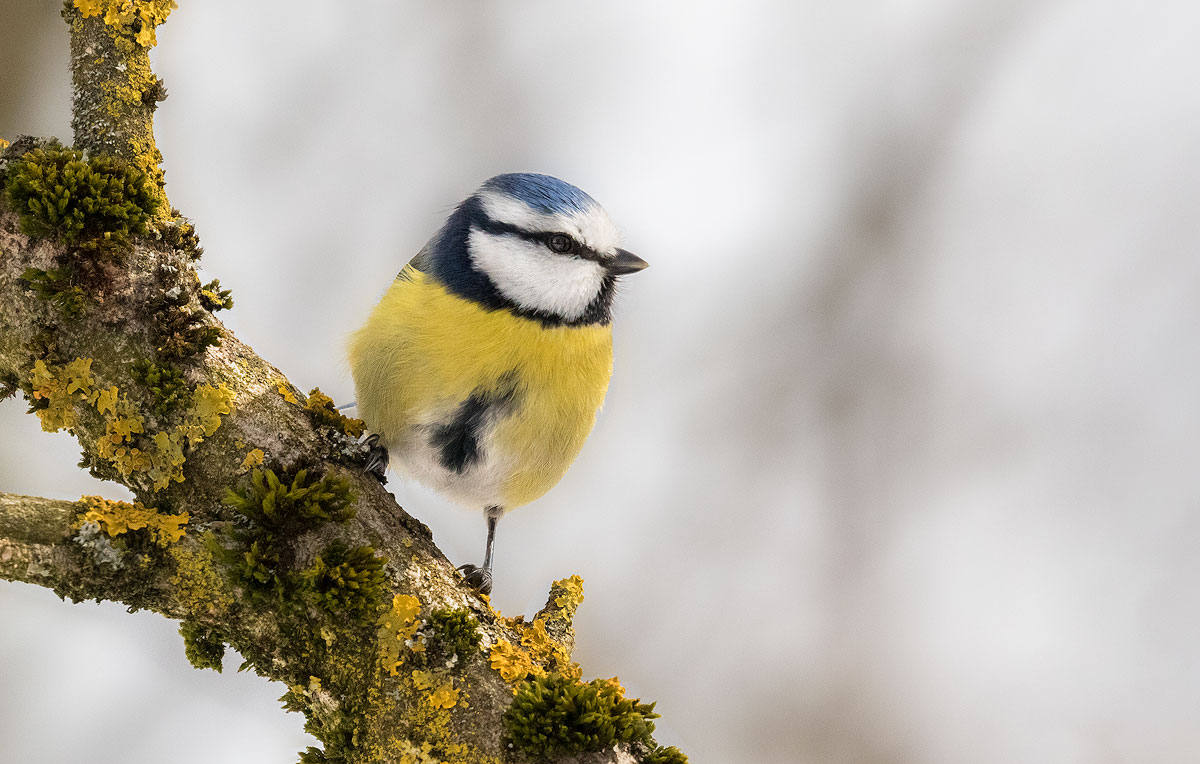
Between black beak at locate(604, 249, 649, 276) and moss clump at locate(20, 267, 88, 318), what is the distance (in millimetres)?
1011

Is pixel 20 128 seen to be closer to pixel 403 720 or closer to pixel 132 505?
pixel 132 505

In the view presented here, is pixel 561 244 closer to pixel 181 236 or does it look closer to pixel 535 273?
pixel 535 273

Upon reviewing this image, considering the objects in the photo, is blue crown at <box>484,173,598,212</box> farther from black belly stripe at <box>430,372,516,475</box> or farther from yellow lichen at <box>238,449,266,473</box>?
yellow lichen at <box>238,449,266,473</box>

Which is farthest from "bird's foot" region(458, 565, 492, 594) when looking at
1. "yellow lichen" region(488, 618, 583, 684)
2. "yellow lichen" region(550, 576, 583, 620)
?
"yellow lichen" region(488, 618, 583, 684)

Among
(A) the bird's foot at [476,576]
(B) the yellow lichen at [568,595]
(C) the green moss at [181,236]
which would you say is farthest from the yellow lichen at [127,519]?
(A) the bird's foot at [476,576]

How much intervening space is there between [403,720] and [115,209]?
92 centimetres

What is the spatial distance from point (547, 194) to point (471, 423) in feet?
1.68

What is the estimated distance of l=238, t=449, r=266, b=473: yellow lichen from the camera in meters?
1.40

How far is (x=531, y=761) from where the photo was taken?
119 cm

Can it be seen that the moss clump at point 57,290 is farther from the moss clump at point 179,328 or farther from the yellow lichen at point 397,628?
the yellow lichen at point 397,628

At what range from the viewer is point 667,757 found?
1224 mm

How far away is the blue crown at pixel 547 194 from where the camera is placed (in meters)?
1.92

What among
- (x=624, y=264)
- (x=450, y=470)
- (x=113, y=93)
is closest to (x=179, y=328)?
(x=113, y=93)

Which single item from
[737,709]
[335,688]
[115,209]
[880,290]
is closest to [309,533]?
[335,688]
